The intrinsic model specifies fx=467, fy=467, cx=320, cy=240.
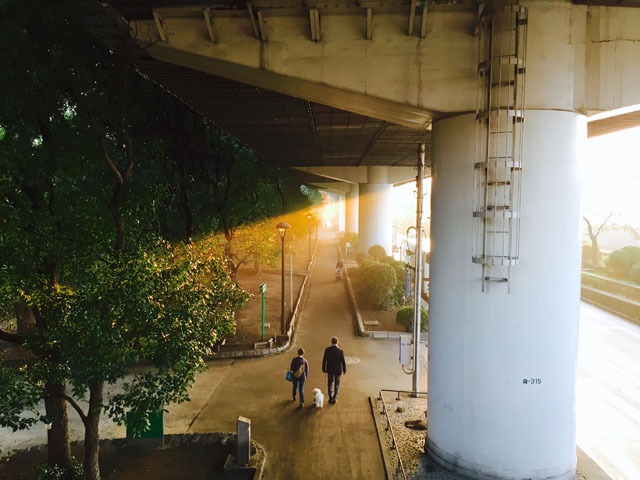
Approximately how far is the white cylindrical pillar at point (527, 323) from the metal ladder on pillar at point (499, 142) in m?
0.16

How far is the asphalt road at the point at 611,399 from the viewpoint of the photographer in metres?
9.74

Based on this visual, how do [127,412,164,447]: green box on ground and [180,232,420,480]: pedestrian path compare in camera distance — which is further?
[127,412,164,447]: green box on ground

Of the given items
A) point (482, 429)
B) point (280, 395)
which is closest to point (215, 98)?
point (280, 395)

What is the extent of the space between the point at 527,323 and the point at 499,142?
316 cm

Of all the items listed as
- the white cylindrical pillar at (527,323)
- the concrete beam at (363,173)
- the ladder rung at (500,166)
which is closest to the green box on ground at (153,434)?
the white cylindrical pillar at (527,323)

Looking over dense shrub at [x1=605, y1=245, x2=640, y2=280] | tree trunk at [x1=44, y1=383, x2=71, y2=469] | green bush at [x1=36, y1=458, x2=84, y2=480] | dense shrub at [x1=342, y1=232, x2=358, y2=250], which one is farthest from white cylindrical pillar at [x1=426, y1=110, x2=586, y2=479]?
dense shrub at [x1=342, y1=232, x2=358, y2=250]

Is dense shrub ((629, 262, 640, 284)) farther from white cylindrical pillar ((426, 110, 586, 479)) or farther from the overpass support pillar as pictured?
white cylindrical pillar ((426, 110, 586, 479))

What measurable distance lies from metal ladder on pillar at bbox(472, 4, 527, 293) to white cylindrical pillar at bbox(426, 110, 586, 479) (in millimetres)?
157

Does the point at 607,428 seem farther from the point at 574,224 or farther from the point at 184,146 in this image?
the point at 184,146

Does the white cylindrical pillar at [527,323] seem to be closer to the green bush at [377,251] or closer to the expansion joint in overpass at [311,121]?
the expansion joint in overpass at [311,121]

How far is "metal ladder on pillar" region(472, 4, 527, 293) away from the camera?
25.1 ft

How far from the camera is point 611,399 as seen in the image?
1287cm

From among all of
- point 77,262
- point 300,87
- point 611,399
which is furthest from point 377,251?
point 77,262

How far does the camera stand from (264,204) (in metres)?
24.3
